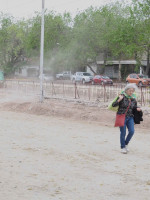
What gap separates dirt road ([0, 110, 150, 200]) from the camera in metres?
5.61

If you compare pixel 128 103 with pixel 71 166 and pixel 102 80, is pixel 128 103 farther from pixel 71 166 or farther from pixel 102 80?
pixel 102 80

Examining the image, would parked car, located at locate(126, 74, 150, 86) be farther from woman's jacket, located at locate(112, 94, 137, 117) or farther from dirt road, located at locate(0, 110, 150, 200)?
woman's jacket, located at locate(112, 94, 137, 117)

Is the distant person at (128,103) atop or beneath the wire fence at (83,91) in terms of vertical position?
atop

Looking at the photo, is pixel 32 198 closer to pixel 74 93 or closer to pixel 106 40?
pixel 74 93

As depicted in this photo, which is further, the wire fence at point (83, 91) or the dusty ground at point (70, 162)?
the wire fence at point (83, 91)

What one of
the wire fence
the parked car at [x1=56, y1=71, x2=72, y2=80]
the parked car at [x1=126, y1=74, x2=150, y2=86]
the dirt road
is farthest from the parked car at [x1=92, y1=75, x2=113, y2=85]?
the dirt road

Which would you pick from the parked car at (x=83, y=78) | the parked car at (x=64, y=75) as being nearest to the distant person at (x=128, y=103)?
the parked car at (x=83, y=78)

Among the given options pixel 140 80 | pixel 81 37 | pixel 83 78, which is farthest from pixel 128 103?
pixel 81 37

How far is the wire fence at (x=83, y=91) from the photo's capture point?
19.6m

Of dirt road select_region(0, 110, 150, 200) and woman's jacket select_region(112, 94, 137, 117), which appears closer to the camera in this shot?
dirt road select_region(0, 110, 150, 200)

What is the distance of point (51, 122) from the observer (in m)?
14.8

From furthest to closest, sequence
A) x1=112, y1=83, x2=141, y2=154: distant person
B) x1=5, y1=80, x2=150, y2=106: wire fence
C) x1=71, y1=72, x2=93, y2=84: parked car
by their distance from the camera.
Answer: x1=71, y1=72, x2=93, y2=84: parked car < x1=5, y1=80, x2=150, y2=106: wire fence < x1=112, y1=83, x2=141, y2=154: distant person

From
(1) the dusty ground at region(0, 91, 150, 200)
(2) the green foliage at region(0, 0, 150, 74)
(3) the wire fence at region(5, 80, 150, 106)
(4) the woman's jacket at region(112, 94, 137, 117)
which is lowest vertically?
(1) the dusty ground at region(0, 91, 150, 200)

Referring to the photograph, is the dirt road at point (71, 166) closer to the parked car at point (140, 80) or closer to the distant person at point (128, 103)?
the distant person at point (128, 103)
